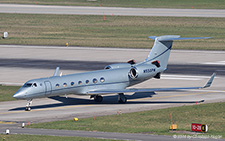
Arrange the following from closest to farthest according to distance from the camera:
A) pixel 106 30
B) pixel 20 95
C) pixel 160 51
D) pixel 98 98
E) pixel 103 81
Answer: pixel 20 95 < pixel 103 81 < pixel 98 98 < pixel 160 51 < pixel 106 30

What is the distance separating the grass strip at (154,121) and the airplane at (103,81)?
118 inches

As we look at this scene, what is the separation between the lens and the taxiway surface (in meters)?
120

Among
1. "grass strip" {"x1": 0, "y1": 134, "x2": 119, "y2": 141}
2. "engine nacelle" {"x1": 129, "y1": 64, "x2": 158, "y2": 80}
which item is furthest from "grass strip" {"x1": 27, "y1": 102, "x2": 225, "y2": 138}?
"engine nacelle" {"x1": 129, "y1": 64, "x2": 158, "y2": 80}

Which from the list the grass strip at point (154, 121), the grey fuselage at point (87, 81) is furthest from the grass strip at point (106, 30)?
the grass strip at point (154, 121)

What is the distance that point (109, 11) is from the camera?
126625mm

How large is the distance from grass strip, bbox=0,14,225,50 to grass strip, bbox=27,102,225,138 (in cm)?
4156

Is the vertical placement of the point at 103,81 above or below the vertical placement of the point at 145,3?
below

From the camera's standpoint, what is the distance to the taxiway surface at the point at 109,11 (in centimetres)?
11969

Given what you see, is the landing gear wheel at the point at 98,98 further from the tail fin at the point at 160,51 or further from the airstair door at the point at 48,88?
the tail fin at the point at 160,51

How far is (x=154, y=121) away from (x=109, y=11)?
92.3 meters

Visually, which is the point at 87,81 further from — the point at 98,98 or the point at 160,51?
the point at 160,51

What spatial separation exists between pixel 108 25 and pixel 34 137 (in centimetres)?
7520

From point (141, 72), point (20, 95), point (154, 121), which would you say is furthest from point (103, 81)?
point (154, 121)

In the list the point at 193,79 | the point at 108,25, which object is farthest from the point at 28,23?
the point at 193,79
